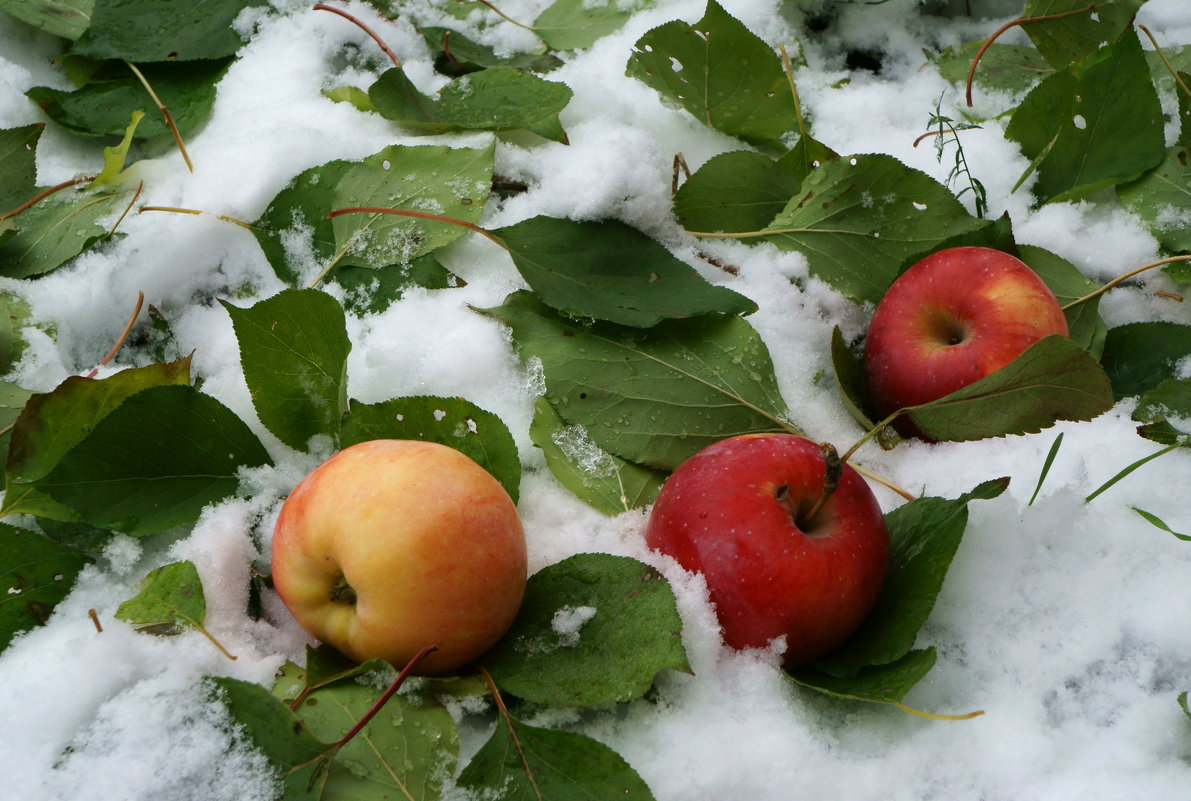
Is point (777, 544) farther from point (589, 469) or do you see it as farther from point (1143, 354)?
point (1143, 354)

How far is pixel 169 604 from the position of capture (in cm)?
77

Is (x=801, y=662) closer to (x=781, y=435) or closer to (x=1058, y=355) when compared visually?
(x=781, y=435)

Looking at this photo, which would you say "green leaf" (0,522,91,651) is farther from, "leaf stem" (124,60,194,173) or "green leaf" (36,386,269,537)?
"leaf stem" (124,60,194,173)

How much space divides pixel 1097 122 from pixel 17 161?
1.27 metres

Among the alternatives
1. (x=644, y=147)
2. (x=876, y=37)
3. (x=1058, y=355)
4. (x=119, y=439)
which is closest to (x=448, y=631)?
(x=119, y=439)

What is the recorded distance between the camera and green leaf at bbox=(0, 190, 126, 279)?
1.08m

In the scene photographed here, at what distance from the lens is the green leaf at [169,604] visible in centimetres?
76

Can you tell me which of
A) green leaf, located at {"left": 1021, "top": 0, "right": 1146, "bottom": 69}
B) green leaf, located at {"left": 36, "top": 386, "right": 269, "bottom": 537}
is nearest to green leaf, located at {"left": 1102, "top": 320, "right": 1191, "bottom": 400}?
green leaf, located at {"left": 1021, "top": 0, "right": 1146, "bottom": 69}

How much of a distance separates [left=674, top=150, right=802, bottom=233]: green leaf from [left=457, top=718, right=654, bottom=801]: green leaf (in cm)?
63

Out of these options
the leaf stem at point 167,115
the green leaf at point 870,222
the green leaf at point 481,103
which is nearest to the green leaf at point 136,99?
the leaf stem at point 167,115

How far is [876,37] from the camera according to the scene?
1.45m

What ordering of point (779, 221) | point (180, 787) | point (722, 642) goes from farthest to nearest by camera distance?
point (779, 221), point (722, 642), point (180, 787)

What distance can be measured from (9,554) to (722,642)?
1.98 ft

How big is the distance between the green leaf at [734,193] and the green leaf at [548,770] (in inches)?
24.9
